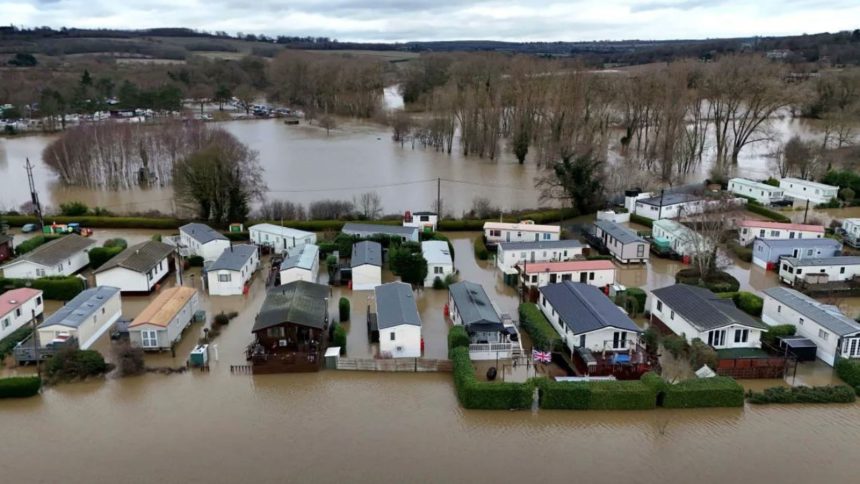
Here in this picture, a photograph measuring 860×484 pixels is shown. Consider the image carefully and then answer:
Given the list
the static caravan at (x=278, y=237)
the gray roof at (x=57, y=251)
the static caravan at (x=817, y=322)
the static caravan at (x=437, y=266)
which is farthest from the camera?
the static caravan at (x=278, y=237)

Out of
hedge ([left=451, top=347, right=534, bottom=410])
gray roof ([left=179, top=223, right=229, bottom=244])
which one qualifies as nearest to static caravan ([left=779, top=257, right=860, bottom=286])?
hedge ([left=451, top=347, right=534, bottom=410])

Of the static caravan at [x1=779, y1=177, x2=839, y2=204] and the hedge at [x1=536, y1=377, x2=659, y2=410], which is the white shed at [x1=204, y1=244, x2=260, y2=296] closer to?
the hedge at [x1=536, y1=377, x2=659, y2=410]

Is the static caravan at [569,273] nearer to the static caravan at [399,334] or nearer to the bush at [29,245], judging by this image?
the static caravan at [399,334]

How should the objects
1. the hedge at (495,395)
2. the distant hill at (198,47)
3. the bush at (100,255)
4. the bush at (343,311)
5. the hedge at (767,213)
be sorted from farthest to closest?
the distant hill at (198,47) < the hedge at (767,213) < the bush at (100,255) < the bush at (343,311) < the hedge at (495,395)

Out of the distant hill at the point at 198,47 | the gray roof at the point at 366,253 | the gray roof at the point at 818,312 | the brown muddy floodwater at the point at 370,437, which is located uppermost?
the distant hill at the point at 198,47

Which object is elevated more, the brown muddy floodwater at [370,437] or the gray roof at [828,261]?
the gray roof at [828,261]

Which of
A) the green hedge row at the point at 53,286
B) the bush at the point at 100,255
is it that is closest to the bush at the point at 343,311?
the green hedge row at the point at 53,286

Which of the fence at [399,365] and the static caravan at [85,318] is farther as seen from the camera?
the static caravan at [85,318]
